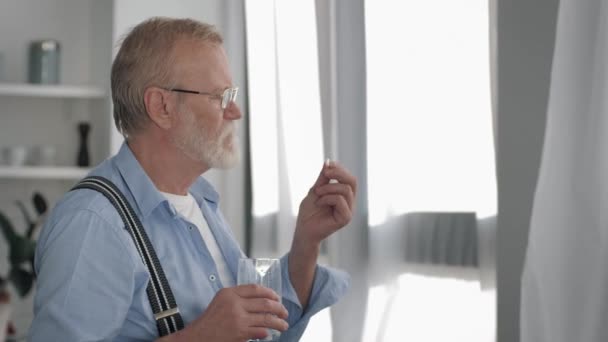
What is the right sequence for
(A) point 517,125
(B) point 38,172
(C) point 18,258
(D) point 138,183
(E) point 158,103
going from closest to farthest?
(D) point 138,183 < (E) point 158,103 < (A) point 517,125 < (C) point 18,258 < (B) point 38,172

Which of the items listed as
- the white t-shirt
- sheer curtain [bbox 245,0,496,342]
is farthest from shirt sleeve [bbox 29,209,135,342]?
sheer curtain [bbox 245,0,496,342]

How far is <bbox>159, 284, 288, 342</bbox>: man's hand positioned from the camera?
1348 millimetres

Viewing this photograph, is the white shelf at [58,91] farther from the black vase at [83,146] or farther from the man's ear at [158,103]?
the man's ear at [158,103]

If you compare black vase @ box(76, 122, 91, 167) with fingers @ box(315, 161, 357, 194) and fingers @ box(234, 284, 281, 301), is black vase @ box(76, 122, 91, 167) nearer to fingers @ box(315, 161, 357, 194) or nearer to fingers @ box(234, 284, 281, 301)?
fingers @ box(315, 161, 357, 194)

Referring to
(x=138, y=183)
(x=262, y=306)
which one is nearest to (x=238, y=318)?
(x=262, y=306)

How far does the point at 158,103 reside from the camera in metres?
1.66

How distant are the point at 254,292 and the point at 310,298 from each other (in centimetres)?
41

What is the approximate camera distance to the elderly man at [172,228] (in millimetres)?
1343

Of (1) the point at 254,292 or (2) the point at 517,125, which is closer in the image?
(1) the point at 254,292

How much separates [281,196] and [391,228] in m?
0.82

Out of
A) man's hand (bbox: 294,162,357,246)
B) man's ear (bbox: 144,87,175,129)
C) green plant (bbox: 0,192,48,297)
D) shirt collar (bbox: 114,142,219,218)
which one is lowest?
green plant (bbox: 0,192,48,297)

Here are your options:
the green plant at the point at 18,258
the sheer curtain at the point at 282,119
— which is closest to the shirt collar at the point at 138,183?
the sheer curtain at the point at 282,119

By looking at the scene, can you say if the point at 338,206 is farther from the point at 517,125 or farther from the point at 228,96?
Answer: the point at 517,125

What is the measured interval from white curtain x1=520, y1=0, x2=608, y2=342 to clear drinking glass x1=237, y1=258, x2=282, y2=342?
72 cm
